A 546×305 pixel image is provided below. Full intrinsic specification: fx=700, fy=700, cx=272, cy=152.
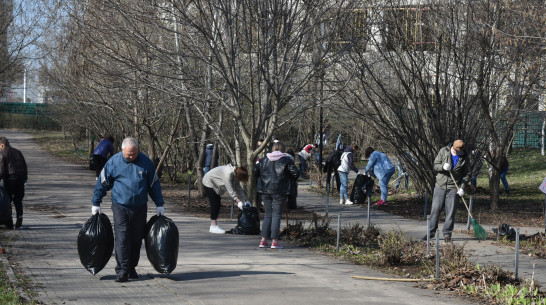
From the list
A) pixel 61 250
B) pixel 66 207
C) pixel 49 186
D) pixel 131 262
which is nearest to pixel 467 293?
pixel 131 262

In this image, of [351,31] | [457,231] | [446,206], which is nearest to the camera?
[446,206]

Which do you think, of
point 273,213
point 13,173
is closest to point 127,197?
point 273,213

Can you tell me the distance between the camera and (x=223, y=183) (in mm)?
12102

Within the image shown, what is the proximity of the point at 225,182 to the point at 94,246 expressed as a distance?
4.28 metres

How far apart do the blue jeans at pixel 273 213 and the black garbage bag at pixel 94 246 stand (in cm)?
337

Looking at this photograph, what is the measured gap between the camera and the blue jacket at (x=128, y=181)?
7.89 metres

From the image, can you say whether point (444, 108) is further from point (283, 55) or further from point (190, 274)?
point (190, 274)

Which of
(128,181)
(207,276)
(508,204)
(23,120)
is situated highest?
(23,120)

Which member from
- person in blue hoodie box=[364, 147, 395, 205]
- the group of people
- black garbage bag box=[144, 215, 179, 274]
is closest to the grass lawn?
person in blue hoodie box=[364, 147, 395, 205]

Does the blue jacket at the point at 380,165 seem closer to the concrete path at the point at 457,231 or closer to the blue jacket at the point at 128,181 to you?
the concrete path at the point at 457,231

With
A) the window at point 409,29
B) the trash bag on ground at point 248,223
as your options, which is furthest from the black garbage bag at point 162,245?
the window at point 409,29

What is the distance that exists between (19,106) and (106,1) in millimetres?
64636

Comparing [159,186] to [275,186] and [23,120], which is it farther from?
Result: [23,120]

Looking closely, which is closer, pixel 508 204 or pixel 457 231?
pixel 457 231
